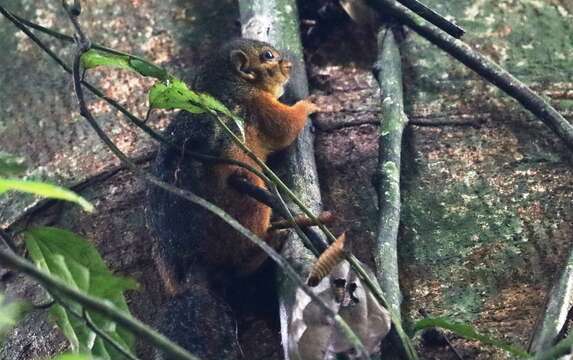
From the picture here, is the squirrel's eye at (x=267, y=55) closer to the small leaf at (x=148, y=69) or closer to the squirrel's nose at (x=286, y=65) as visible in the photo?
the squirrel's nose at (x=286, y=65)

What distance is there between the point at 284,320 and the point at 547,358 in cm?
81

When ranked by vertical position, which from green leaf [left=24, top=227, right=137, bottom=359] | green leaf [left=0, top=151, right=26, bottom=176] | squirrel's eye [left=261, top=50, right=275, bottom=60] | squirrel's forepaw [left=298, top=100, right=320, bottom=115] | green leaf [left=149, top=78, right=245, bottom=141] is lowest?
green leaf [left=24, top=227, right=137, bottom=359]

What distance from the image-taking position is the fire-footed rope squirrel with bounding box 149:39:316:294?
313 centimetres

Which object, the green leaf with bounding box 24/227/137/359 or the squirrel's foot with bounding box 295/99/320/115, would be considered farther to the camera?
the squirrel's foot with bounding box 295/99/320/115

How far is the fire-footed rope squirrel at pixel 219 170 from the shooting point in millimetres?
3127

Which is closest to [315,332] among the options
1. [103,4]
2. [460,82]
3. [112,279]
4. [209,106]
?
[112,279]

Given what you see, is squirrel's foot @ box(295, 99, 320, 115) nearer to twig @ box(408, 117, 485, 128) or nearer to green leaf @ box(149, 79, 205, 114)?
twig @ box(408, 117, 485, 128)

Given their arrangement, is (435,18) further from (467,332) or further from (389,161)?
(467,332)

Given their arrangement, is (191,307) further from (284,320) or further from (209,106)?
(209,106)

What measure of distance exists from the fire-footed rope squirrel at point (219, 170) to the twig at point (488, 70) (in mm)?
481

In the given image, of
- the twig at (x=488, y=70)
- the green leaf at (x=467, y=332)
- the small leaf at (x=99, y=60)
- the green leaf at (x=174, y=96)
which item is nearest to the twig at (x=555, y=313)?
the green leaf at (x=467, y=332)

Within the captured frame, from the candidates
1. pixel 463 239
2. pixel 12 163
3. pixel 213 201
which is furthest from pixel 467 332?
pixel 213 201

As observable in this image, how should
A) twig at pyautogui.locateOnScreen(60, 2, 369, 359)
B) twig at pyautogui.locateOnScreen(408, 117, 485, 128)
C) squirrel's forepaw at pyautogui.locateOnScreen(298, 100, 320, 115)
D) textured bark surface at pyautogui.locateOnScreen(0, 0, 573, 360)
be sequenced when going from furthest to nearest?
squirrel's forepaw at pyautogui.locateOnScreen(298, 100, 320, 115), twig at pyautogui.locateOnScreen(408, 117, 485, 128), textured bark surface at pyautogui.locateOnScreen(0, 0, 573, 360), twig at pyautogui.locateOnScreen(60, 2, 369, 359)

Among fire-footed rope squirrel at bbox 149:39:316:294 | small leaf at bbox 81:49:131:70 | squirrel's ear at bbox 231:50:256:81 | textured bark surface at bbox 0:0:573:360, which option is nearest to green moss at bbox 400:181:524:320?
textured bark surface at bbox 0:0:573:360
